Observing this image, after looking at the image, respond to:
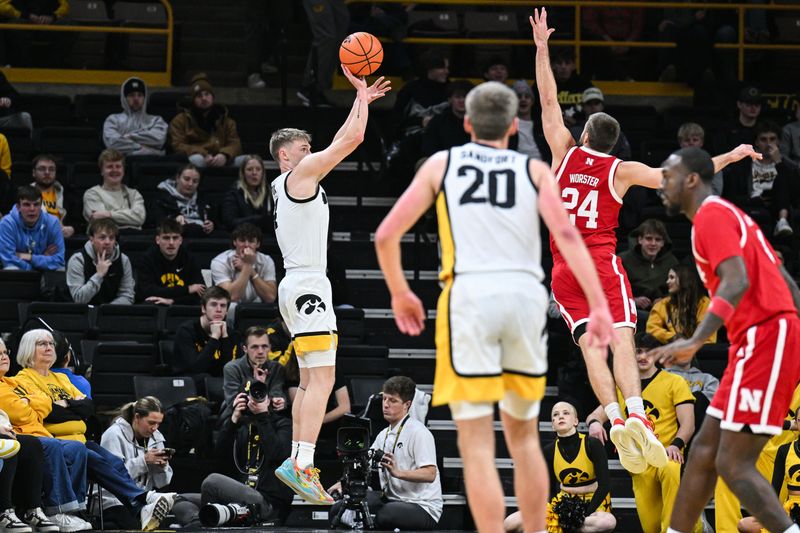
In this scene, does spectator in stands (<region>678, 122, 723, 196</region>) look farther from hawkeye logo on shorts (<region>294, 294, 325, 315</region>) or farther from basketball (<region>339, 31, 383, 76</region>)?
hawkeye logo on shorts (<region>294, 294, 325, 315</region>)

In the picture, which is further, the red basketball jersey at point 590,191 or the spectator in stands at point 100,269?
the spectator in stands at point 100,269

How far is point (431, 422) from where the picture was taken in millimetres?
13719

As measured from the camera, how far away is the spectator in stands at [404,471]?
11.6 m

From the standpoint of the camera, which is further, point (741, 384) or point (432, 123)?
point (432, 123)

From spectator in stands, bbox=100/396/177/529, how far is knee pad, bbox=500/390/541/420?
5632 mm

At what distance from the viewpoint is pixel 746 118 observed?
17.0 metres

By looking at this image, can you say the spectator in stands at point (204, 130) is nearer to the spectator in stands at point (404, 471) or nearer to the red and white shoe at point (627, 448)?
the spectator in stands at point (404, 471)

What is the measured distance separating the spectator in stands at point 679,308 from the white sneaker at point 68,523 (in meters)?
5.78

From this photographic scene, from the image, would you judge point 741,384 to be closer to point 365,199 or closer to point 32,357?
point 32,357

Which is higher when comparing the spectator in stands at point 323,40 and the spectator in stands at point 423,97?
the spectator in stands at point 323,40

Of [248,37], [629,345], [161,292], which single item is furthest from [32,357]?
[248,37]

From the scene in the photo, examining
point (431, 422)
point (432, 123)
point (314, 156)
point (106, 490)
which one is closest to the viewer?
point (314, 156)

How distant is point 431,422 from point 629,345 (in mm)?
4379

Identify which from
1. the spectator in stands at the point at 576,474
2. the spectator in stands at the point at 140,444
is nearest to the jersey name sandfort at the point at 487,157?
the spectator in stands at the point at 576,474
